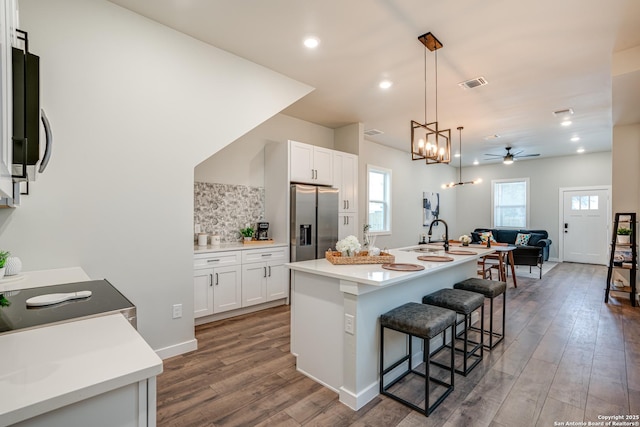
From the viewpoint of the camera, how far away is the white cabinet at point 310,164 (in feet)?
14.4

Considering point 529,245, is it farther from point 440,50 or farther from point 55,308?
point 55,308

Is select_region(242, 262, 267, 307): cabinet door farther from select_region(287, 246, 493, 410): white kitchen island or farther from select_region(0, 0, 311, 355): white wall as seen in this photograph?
select_region(287, 246, 493, 410): white kitchen island

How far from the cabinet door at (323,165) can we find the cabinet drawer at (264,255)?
1199 mm

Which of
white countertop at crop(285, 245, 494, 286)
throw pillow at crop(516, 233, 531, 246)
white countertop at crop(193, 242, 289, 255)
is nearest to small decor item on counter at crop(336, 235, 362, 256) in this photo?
white countertop at crop(285, 245, 494, 286)

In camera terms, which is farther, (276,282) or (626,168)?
(626,168)

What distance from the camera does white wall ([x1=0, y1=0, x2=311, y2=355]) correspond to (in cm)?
218

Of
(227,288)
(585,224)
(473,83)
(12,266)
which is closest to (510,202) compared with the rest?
(585,224)

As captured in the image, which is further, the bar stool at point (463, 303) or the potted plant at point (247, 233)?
the potted plant at point (247, 233)

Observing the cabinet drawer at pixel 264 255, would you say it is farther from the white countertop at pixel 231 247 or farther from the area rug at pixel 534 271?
the area rug at pixel 534 271

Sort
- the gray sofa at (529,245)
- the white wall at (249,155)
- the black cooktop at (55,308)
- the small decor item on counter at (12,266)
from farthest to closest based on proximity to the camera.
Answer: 1. the gray sofa at (529,245)
2. the white wall at (249,155)
3. the small decor item on counter at (12,266)
4. the black cooktop at (55,308)

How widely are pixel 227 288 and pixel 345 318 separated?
79.5 inches

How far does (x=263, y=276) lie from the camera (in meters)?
4.03

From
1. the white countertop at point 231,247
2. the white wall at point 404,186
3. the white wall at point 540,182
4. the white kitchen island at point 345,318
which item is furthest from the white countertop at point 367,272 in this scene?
the white wall at point 540,182

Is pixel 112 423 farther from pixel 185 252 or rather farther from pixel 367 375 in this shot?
pixel 185 252
